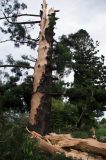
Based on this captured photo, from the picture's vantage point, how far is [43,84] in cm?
1841

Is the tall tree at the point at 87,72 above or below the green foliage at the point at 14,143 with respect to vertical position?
above

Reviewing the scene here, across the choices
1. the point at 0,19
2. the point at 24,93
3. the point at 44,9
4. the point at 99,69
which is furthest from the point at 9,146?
the point at 99,69

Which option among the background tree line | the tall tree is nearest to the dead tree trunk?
the background tree line

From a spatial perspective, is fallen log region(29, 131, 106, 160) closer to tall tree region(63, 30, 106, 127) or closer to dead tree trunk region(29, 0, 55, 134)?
dead tree trunk region(29, 0, 55, 134)

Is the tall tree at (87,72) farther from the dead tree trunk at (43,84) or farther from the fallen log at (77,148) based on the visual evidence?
the fallen log at (77,148)

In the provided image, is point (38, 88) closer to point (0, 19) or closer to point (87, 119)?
point (0, 19)

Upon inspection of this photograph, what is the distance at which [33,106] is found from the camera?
1830 centimetres

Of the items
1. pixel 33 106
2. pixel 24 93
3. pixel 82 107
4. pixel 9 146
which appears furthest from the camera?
pixel 82 107

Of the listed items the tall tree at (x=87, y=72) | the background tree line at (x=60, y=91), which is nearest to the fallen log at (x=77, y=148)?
the background tree line at (x=60, y=91)

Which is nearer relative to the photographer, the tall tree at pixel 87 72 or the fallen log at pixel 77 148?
the fallen log at pixel 77 148

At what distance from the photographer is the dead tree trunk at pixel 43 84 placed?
712 inches

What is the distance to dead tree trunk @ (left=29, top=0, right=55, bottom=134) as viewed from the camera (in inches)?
712

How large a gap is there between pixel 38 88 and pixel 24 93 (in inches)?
454

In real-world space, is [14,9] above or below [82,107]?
above
